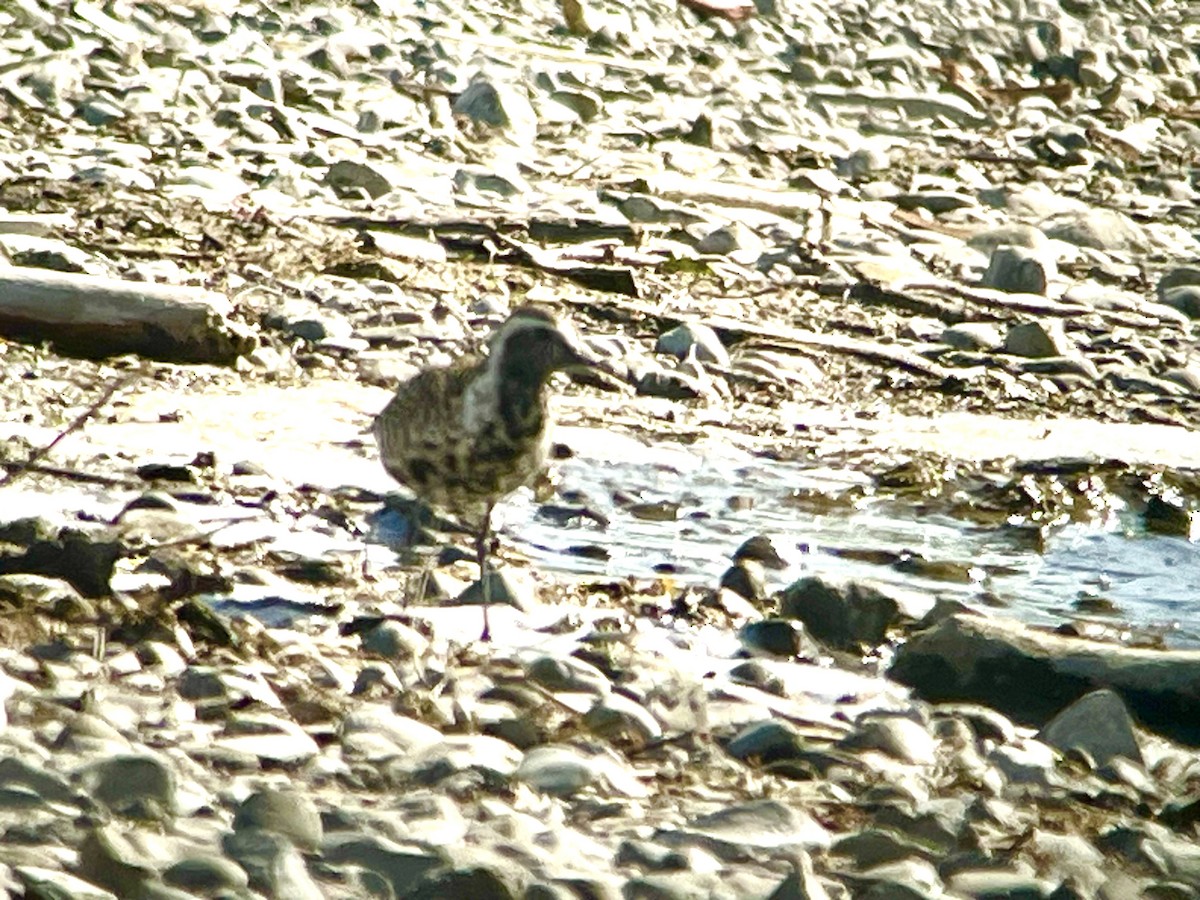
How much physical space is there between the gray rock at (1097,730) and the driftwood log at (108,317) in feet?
13.3

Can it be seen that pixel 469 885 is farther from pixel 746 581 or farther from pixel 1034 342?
pixel 1034 342

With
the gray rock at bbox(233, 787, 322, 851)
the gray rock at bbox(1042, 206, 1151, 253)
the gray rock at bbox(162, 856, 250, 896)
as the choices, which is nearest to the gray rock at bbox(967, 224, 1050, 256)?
the gray rock at bbox(1042, 206, 1151, 253)

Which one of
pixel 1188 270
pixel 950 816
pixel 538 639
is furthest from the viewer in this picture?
pixel 1188 270

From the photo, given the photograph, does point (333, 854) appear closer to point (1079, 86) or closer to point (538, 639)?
point (538, 639)

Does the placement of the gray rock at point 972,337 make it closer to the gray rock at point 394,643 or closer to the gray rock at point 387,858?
the gray rock at point 394,643

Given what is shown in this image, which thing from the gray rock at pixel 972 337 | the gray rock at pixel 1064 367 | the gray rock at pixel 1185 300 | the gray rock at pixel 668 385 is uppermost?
the gray rock at pixel 1185 300

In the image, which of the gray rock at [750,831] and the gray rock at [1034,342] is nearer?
the gray rock at [750,831]

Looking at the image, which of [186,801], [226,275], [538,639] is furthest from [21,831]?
[226,275]

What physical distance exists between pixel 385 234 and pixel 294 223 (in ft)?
1.32

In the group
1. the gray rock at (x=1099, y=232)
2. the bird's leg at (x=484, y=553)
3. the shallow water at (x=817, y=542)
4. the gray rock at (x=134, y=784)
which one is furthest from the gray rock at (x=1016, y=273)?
the gray rock at (x=134, y=784)

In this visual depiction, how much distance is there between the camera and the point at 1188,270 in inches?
491

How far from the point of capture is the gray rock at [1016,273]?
465 inches

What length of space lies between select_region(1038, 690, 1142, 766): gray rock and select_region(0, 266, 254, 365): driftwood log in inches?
159

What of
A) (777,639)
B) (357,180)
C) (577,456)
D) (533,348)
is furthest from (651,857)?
(357,180)
